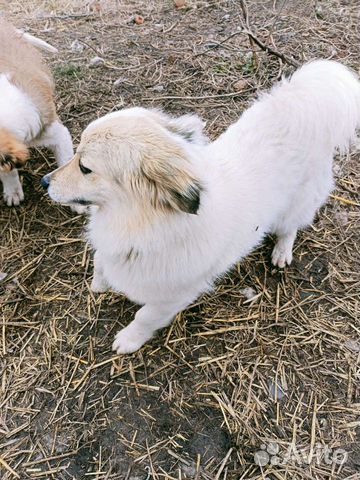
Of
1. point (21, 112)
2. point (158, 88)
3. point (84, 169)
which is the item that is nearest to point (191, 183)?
point (84, 169)

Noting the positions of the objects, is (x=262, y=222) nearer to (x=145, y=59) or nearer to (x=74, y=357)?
(x=74, y=357)

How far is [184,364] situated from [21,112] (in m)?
1.84

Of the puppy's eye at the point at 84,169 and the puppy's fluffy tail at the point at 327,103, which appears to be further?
the puppy's fluffy tail at the point at 327,103

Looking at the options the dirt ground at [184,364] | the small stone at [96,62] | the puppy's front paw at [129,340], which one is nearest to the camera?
the dirt ground at [184,364]

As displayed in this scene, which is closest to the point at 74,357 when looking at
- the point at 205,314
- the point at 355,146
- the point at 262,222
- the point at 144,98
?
the point at 205,314

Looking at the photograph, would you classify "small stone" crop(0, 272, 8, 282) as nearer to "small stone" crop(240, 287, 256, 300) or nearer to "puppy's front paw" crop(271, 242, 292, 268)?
"small stone" crop(240, 287, 256, 300)

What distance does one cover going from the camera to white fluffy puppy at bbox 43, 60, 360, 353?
1.63 meters

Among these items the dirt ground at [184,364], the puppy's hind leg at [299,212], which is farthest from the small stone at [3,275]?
the puppy's hind leg at [299,212]

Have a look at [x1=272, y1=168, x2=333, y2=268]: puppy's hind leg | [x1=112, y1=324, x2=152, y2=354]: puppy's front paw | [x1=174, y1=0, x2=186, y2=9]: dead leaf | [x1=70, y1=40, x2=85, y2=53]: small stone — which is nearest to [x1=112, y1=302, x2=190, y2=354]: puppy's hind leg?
[x1=112, y1=324, x2=152, y2=354]: puppy's front paw

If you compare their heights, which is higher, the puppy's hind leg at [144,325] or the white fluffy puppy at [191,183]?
the white fluffy puppy at [191,183]

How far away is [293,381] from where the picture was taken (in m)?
2.42

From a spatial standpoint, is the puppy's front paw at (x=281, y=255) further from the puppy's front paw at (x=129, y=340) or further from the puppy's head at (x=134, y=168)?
the puppy's head at (x=134, y=168)

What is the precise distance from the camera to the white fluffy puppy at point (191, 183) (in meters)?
1.63

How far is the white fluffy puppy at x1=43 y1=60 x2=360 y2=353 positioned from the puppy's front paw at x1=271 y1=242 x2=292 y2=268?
372 millimetres
